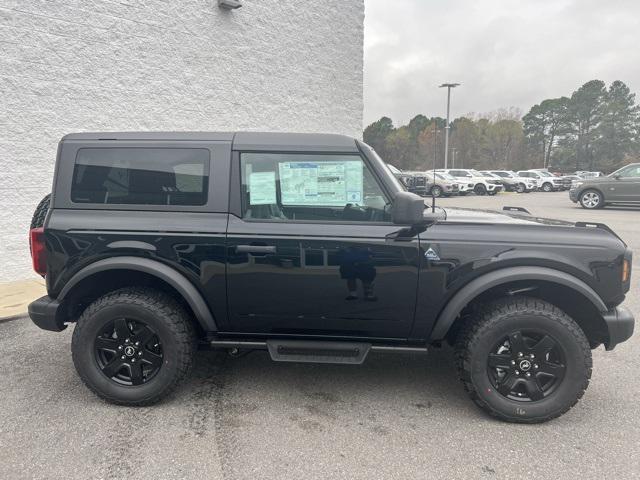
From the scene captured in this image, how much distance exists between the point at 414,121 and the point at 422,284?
78199mm

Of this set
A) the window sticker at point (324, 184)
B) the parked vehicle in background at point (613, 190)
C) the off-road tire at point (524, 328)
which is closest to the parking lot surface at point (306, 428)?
the off-road tire at point (524, 328)

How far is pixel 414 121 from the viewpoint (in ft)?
250

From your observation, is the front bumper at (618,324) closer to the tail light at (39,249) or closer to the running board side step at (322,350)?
the running board side step at (322,350)

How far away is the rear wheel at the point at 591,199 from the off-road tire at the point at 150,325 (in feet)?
54.7

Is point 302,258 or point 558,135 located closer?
point 302,258

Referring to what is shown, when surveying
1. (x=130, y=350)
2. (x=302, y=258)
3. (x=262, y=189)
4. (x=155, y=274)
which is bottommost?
(x=130, y=350)

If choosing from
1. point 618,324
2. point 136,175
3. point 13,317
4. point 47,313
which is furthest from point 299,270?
point 13,317

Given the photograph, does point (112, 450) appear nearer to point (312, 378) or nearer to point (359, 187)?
point (312, 378)

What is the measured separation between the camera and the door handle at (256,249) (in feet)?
9.39

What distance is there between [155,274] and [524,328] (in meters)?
2.47

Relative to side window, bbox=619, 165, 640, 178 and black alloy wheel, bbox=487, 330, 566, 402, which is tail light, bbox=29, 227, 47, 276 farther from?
side window, bbox=619, 165, 640, 178

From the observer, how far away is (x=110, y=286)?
3160 millimetres

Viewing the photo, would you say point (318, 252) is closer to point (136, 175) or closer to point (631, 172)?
point (136, 175)

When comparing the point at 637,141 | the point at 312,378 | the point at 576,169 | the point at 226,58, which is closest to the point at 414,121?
the point at 576,169
